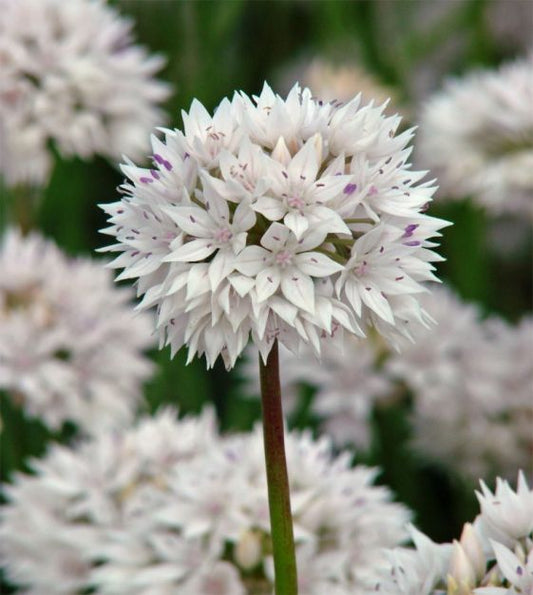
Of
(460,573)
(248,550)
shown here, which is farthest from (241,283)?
(248,550)

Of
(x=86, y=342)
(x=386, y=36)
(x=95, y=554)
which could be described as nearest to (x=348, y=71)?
(x=386, y=36)

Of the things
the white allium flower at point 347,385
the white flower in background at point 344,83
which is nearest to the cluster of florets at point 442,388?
the white allium flower at point 347,385

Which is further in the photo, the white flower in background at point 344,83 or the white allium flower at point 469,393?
the white flower in background at point 344,83

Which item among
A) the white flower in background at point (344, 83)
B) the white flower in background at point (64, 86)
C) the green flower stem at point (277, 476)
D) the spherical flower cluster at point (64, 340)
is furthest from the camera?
the white flower in background at point (344, 83)

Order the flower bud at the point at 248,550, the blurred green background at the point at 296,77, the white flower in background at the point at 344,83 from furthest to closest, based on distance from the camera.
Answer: the white flower in background at the point at 344,83
the blurred green background at the point at 296,77
the flower bud at the point at 248,550

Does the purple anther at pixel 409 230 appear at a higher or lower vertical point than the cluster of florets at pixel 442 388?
lower

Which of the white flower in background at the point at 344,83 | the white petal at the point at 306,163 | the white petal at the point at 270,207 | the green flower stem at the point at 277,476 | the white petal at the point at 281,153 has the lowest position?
the green flower stem at the point at 277,476

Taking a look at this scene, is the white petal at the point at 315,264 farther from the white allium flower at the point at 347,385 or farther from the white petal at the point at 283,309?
the white allium flower at the point at 347,385

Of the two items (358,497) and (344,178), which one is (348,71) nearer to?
(358,497)
